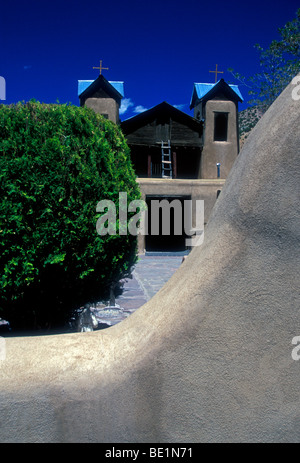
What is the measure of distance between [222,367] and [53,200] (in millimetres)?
1908

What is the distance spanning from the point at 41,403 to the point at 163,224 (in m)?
21.5

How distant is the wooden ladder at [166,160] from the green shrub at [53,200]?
18.1 metres

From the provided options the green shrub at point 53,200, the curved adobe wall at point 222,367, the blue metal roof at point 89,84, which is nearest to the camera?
the curved adobe wall at point 222,367

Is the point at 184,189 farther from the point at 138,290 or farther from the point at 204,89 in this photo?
the point at 204,89

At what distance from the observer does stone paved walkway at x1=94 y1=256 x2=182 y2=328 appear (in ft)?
19.4

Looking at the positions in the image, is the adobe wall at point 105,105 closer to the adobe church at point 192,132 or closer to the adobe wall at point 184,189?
the adobe church at point 192,132

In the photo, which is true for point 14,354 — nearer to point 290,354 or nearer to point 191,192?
point 290,354

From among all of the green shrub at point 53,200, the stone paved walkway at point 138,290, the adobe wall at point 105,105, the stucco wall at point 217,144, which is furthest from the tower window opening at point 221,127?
the green shrub at point 53,200

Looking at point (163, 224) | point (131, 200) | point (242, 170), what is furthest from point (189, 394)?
point (163, 224)

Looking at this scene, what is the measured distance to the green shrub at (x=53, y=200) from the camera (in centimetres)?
299

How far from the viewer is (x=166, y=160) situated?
73.7ft

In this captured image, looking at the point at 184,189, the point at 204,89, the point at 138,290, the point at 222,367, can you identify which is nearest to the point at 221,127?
the point at 204,89

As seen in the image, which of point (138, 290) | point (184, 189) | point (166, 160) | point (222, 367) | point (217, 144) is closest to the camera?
point (222, 367)

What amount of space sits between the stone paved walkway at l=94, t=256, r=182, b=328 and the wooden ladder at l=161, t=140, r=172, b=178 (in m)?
8.62
